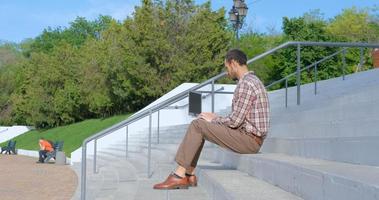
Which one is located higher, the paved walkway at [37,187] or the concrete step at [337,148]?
the concrete step at [337,148]

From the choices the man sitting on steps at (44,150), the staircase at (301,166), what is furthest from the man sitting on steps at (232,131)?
the man sitting on steps at (44,150)

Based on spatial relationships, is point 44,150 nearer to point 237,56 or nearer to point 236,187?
point 237,56

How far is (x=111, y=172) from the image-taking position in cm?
1093

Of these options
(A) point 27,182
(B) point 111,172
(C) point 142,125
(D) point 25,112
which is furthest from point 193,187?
(D) point 25,112

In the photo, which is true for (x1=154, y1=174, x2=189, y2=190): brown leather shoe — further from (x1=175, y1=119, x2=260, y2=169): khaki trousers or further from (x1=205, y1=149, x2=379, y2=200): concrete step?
(x1=205, y1=149, x2=379, y2=200): concrete step

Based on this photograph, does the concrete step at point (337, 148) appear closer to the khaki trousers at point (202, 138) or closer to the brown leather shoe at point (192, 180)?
the khaki trousers at point (202, 138)

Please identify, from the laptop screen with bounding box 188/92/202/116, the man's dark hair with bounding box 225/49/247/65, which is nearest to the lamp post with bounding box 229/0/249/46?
the laptop screen with bounding box 188/92/202/116

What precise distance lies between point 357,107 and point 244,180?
2071 mm

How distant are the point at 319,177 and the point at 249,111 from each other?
79.8 inches

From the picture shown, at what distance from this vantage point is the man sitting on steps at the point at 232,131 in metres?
5.54

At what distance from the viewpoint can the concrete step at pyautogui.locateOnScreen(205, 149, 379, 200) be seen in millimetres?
3034

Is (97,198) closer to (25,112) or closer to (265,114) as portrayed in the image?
(265,114)

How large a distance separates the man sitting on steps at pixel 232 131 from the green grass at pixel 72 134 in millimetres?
22202

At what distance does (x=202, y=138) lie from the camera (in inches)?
219
